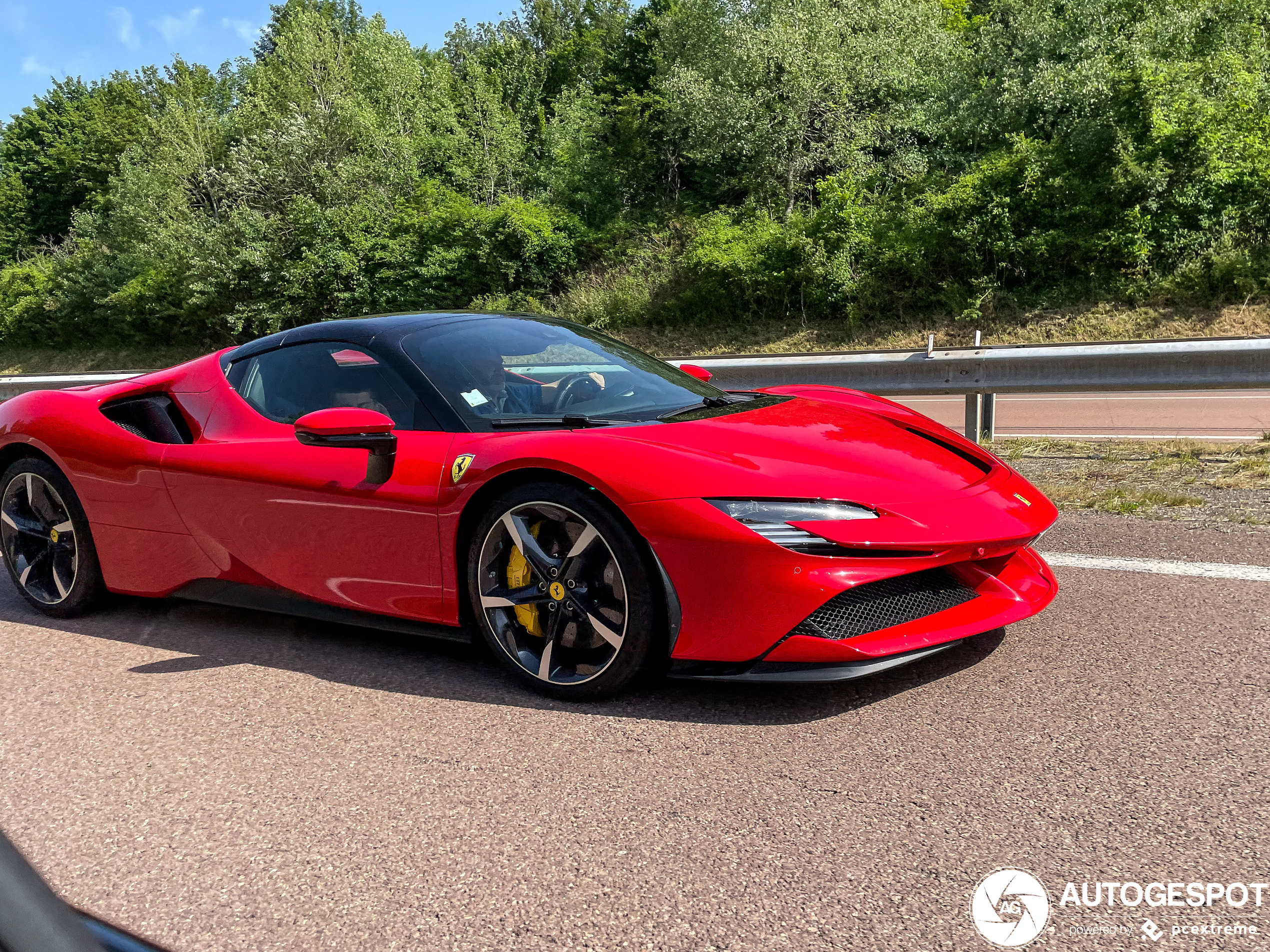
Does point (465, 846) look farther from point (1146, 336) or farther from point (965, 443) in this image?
point (1146, 336)

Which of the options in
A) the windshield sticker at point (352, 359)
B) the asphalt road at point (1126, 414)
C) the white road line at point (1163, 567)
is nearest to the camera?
the windshield sticker at point (352, 359)

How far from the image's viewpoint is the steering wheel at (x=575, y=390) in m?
3.67

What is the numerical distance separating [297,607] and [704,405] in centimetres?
162

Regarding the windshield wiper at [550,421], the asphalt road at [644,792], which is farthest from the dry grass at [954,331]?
the asphalt road at [644,792]

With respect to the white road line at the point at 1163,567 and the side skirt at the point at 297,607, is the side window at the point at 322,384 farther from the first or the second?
the white road line at the point at 1163,567

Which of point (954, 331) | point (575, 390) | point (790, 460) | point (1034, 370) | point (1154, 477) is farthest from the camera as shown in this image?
point (954, 331)

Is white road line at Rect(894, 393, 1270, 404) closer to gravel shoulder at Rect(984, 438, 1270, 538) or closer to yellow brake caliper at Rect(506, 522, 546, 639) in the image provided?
gravel shoulder at Rect(984, 438, 1270, 538)

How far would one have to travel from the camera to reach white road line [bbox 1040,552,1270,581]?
3.99 m

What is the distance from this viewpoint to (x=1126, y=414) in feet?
34.7

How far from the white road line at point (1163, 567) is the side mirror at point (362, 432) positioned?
8.83ft

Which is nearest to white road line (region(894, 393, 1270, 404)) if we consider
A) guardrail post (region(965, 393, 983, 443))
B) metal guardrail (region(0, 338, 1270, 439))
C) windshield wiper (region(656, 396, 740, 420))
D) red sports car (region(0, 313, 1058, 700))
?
metal guardrail (region(0, 338, 1270, 439))

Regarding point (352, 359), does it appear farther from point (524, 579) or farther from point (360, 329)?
point (524, 579)

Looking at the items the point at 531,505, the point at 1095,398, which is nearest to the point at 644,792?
the point at 531,505

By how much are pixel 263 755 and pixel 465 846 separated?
86 cm
